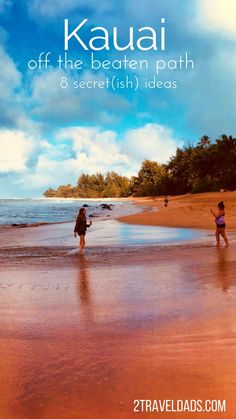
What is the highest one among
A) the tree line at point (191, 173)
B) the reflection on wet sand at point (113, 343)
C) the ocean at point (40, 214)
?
the tree line at point (191, 173)

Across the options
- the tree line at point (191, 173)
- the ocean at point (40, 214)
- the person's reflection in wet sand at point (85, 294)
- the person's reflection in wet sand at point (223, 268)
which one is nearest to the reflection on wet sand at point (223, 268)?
the person's reflection in wet sand at point (223, 268)

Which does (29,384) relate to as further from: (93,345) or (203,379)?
(203,379)

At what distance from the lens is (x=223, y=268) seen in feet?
32.7

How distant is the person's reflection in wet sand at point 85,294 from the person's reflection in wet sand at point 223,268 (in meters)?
2.32

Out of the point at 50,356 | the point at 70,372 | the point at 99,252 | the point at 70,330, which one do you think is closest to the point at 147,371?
the point at 70,372

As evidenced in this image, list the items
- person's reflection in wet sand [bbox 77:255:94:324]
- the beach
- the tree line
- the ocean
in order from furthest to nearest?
1. the tree line
2. the ocean
3. person's reflection in wet sand [bbox 77:255:94:324]
4. the beach

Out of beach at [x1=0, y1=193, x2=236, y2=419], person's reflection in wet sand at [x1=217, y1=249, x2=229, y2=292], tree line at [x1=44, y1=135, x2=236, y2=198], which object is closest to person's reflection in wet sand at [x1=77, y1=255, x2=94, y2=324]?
beach at [x1=0, y1=193, x2=236, y2=419]

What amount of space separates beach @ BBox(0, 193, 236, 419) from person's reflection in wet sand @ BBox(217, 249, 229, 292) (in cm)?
2

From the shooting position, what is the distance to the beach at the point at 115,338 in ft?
12.3

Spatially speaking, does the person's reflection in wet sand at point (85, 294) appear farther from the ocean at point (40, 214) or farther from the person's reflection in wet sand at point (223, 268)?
the ocean at point (40, 214)

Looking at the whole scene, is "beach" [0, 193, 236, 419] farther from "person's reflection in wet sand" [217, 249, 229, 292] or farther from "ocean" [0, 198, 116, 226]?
"ocean" [0, 198, 116, 226]

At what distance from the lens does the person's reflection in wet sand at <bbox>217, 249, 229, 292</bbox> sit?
816 centimetres

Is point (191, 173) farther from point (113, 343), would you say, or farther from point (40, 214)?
point (113, 343)

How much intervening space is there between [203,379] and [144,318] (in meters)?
2.06
